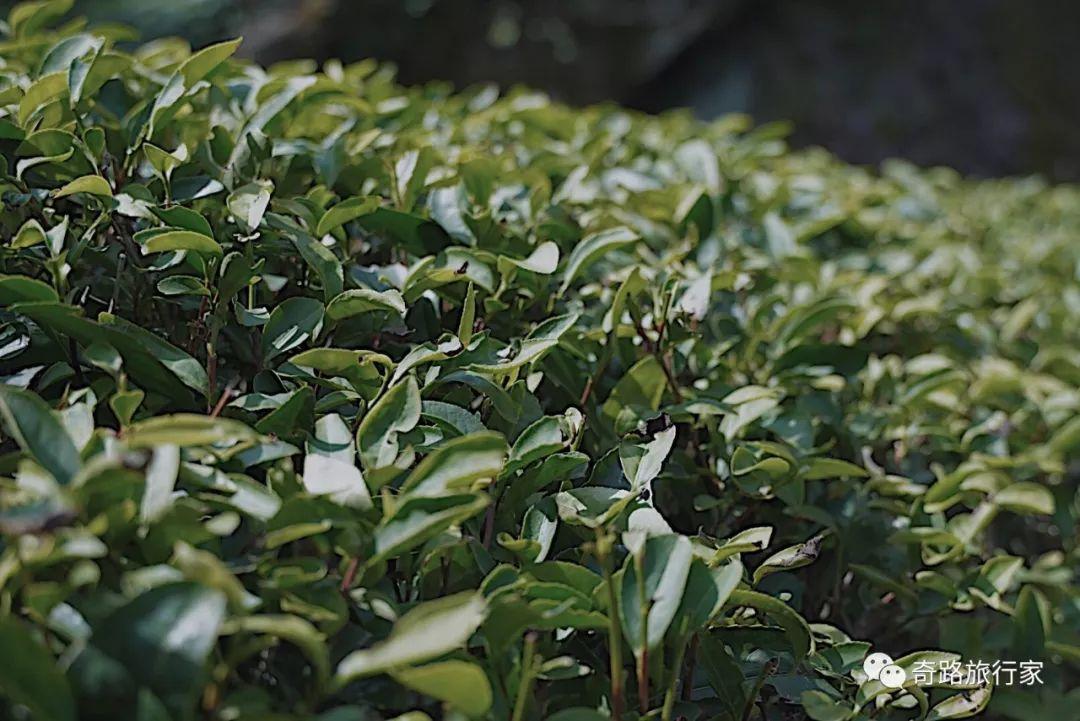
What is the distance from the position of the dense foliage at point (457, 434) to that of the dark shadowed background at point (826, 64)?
3698 mm

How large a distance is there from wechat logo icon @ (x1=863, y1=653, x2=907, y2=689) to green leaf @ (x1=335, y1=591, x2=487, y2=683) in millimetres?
488

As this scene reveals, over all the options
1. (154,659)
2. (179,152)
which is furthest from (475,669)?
(179,152)

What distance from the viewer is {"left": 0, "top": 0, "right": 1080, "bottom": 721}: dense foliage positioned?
769 millimetres

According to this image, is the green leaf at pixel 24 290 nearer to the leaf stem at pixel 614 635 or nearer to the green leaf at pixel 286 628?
the green leaf at pixel 286 628

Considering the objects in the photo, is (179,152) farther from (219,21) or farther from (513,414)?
(219,21)

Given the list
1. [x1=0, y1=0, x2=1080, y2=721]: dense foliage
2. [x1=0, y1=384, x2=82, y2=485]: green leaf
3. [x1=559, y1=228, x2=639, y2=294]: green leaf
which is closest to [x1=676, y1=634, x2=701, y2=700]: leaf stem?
[x1=0, y1=0, x2=1080, y2=721]: dense foliage

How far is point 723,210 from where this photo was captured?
193cm

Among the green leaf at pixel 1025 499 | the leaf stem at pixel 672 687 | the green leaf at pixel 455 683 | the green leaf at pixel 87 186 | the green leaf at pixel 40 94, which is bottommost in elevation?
the green leaf at pixel 1025 499

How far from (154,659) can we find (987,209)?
2989 millimetres

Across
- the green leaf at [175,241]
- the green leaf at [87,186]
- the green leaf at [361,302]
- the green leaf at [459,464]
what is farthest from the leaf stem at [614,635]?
the green leaf at [87,186]

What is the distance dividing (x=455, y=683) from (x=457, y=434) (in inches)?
13.9

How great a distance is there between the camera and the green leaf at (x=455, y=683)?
0.72 metres

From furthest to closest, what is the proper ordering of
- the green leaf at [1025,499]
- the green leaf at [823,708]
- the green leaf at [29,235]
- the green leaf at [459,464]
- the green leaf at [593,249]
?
the green leaf at [1025,499], the green leaf at [593,249], the green leaf at [29,235], the green leaf at [823,708], the green leaf at [459,464]

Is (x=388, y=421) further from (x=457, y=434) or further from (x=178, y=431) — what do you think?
(x=178, y=431)
